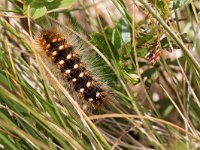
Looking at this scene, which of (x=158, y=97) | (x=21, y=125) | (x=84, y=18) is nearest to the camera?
(x=21, y=125)

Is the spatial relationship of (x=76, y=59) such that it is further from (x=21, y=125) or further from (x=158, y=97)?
(x=158, y=97)

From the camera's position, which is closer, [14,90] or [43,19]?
[14,90]

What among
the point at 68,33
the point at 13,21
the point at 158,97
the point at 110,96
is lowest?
the point at 158,97

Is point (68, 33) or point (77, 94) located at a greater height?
point (68, 33)

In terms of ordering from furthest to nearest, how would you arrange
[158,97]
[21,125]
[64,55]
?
1. [158,97]
2. [64,55]
3. [21,125]

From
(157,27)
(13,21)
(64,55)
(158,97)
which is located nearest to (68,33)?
(64,55)

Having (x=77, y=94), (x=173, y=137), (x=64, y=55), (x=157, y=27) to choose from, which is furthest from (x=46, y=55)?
(x=173, y=137)
